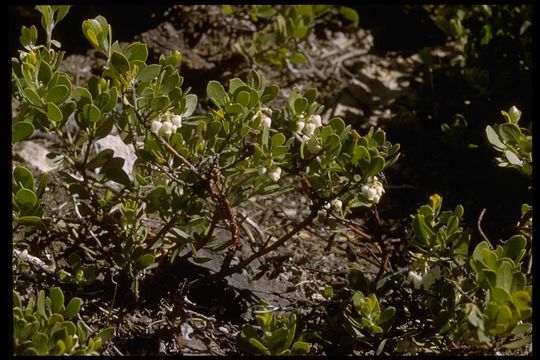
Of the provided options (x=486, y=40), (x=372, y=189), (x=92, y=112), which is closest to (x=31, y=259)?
(x=92, y=112)

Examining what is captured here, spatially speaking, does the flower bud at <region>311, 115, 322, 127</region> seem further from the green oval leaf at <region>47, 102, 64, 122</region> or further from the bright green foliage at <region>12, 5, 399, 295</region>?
the green oval leaf at <region>47, 102, 64, 122</region>

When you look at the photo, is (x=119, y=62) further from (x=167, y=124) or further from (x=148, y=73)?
(x=167, y=124)

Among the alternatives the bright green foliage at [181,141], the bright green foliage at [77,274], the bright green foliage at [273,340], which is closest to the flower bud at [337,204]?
the bright green foliage at [181,141]

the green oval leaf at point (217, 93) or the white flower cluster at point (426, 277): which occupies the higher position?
the green oval leaf at point (217, 93)

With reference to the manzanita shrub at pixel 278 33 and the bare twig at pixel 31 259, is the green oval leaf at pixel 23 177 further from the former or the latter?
the manzanita shrub at pixel 278 33

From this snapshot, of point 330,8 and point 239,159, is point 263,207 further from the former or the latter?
point 330,8

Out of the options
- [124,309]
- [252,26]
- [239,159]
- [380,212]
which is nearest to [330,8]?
[252,26]
